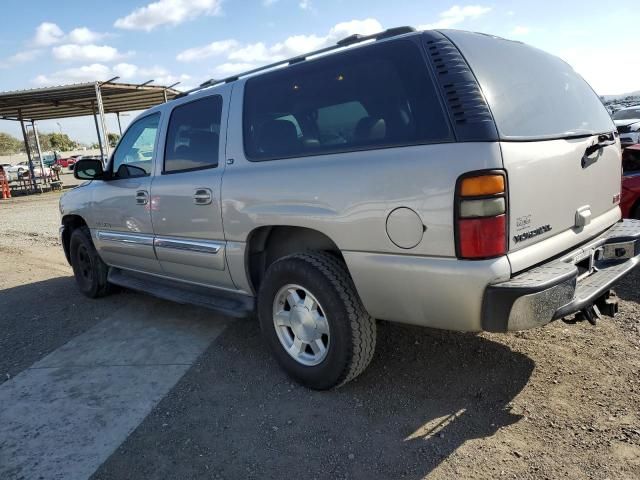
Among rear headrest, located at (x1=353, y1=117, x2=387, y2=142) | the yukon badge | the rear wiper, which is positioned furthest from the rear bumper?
rear headrest, located at (x1=353, y1=117, x2=387, y2=142)

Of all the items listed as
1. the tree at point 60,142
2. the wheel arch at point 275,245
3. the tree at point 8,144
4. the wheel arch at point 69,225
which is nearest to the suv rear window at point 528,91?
the wheel arch at point 275,245

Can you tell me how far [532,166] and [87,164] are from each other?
3.92 m

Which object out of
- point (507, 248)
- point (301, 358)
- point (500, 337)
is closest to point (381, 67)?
point (507, 248)

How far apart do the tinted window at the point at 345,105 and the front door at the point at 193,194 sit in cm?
35

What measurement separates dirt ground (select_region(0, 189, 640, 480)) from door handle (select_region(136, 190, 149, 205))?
51.3 inches

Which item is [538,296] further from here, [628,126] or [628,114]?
[628,114]

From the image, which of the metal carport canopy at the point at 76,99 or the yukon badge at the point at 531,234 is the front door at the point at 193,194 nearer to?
the yukon badge at the point at 531,234

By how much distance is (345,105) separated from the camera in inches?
107

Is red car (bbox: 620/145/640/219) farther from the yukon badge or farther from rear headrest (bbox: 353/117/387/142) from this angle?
rear headrest (bbox: 353/117/387/142)

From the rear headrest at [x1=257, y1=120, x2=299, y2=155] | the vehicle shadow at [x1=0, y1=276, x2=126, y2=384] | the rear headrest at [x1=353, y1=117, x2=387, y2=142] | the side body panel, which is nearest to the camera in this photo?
the rear headrest at [x1=353, y1=117, x2=387, y2=142]

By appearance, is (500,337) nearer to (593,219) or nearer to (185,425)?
(593,219)

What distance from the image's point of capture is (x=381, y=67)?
2533 mm

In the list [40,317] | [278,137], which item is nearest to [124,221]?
[40,317]

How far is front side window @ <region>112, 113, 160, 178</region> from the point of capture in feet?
13.4
